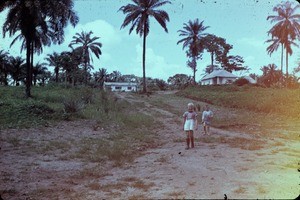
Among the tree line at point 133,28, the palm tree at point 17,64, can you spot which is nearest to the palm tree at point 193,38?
the tree line at point 133,28

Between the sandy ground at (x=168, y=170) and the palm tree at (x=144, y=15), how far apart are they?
1.74 m

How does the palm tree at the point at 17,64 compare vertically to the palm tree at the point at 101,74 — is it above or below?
above

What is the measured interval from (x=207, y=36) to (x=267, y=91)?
6.33 feet

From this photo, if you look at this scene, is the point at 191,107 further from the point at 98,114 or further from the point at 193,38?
Answer: the point at 98,114

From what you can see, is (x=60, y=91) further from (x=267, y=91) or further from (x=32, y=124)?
(x=267, y=91)

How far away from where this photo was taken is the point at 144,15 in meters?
5.04

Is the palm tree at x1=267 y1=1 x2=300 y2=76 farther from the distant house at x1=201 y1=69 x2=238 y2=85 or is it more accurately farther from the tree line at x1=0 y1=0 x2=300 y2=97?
the distant house at x1=201 y1=69 x2=238 y2=85

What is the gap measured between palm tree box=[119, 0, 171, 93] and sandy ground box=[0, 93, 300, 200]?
174cm

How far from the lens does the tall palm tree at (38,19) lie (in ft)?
13.9

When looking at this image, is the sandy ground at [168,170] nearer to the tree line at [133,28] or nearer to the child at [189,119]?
the child at [189,119]

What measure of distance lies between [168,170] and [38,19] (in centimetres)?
313

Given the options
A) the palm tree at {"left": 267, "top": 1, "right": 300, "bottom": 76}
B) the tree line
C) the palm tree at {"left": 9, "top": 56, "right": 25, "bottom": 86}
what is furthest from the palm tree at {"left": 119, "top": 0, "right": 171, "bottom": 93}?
the palm tree at {"left": 9, "top": 56, "right": 25, "bottom": 86}

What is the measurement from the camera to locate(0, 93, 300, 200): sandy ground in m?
3.43

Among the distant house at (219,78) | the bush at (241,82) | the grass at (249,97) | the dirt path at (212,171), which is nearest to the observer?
the dirt path at (212,171)
